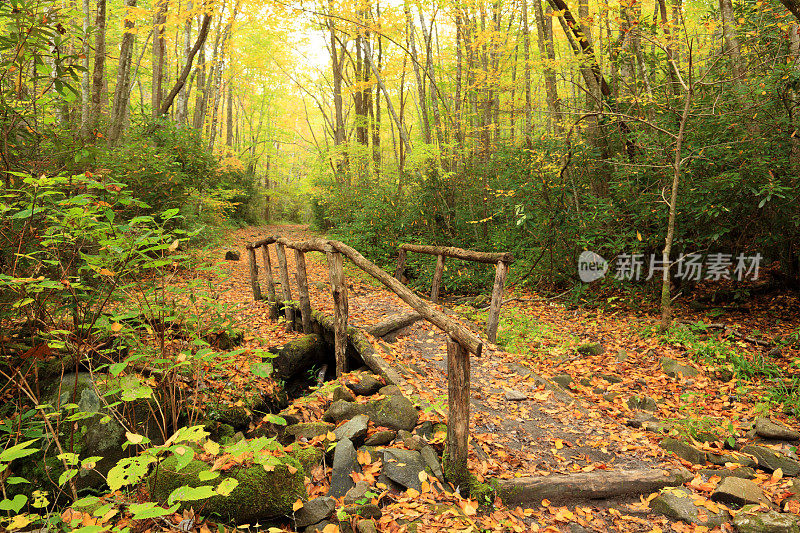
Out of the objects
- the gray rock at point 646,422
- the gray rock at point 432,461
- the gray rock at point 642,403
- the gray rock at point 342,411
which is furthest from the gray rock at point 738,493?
the gray rock at point 342,411

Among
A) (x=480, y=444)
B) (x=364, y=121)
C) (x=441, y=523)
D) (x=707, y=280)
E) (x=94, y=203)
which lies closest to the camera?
(x=441, y=523)

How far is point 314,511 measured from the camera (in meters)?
2.84

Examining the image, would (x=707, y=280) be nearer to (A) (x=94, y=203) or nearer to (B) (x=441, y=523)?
(B) (x=441, y=523)

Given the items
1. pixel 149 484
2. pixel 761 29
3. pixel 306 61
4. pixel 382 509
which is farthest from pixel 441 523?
pixel 306 61

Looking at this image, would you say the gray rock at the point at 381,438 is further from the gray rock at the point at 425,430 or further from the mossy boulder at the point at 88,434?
the mossy boulder at the point at 88,434

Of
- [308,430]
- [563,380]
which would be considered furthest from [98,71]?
[563,380]

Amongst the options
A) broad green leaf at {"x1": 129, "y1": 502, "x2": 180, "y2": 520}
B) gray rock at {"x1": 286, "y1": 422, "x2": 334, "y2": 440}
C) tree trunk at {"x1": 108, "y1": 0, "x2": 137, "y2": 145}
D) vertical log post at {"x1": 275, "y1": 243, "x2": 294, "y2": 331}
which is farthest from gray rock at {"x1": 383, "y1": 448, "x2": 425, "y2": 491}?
tree trunk at {"x1": 108, "y1": 0, "x2": 137, "y2": 145}

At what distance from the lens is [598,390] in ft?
19.0

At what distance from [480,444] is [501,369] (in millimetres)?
1877

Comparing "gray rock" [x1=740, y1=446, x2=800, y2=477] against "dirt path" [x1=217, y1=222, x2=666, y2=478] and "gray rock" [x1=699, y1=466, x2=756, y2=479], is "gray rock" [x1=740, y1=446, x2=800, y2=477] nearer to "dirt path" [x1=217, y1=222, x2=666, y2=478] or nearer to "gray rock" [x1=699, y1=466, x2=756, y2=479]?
"gray rock" [x1=699, y1=466, x2=756, y2=479]

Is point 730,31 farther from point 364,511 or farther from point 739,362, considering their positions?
point 364,511

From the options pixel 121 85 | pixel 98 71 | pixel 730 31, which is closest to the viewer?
pixel 98 71

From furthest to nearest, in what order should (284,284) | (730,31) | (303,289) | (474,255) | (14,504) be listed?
(730,31), (284,284), (474,255), (303,289), (14,504)

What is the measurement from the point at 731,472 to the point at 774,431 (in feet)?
3.73
